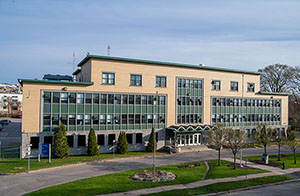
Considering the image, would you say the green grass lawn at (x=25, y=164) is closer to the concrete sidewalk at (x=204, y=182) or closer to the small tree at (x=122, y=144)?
the small tree at (x=122, y=144)

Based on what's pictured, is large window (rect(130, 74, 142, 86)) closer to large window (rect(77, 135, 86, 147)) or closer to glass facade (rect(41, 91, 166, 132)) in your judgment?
glass facade (rect(41, 91, 166, 132))

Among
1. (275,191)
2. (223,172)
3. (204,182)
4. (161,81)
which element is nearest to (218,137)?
(223,172)

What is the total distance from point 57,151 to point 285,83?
59492 millimetres

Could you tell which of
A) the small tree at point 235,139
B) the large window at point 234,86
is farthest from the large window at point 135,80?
the large window at point 234,86

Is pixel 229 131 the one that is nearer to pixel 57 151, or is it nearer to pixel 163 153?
pixel 163 153

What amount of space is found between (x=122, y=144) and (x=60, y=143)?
791 centimetres

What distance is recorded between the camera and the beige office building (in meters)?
30.8

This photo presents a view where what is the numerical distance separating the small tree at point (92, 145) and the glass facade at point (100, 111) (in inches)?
58.9

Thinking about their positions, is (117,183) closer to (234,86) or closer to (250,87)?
(234,86)

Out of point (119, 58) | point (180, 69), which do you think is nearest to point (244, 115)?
point (180, 69)

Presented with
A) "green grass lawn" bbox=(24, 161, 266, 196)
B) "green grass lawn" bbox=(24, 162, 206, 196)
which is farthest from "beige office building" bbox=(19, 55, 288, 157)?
"green grass lawn" bbox=(24, 162, 206, 196)

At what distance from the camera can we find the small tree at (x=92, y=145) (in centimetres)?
3162

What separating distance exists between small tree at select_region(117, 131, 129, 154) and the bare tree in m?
49.6

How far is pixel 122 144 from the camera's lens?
33.5m
